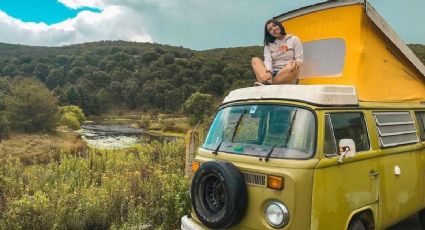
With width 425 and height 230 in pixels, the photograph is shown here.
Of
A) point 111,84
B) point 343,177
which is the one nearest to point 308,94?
point 343,177

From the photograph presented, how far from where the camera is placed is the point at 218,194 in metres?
5.11

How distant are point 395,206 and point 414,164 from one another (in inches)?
36.9

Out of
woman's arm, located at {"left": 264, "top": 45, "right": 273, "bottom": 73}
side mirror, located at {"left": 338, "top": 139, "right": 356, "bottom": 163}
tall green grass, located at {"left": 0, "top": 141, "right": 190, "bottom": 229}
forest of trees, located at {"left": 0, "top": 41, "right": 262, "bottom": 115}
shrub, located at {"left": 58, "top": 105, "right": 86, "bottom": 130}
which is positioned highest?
forest of trees, located at {"left": 0, "top": 41, "right": 262, "bottom": 115}

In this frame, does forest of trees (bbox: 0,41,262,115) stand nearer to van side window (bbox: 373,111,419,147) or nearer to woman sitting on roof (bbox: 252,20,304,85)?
woman sitting on roof (bbox: 252,20,304,85)

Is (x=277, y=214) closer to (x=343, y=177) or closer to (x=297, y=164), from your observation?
(x=297, y=164)

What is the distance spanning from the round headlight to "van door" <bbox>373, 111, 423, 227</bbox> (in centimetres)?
175

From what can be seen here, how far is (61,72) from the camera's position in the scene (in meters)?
128

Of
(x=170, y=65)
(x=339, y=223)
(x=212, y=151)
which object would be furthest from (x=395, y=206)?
(x=170, y=65)

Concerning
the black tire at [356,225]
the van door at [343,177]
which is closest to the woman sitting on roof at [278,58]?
the van door at [343,177]

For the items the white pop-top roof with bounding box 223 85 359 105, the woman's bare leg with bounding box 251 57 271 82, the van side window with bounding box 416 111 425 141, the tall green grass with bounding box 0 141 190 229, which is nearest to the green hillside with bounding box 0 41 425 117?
the tall green grass with bounding box 0 141 190 229

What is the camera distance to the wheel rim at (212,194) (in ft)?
16.6

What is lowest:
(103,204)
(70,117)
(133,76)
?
(70,117)

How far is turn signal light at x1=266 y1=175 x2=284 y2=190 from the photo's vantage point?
4625 millimetres

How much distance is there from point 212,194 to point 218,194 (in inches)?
3.6
